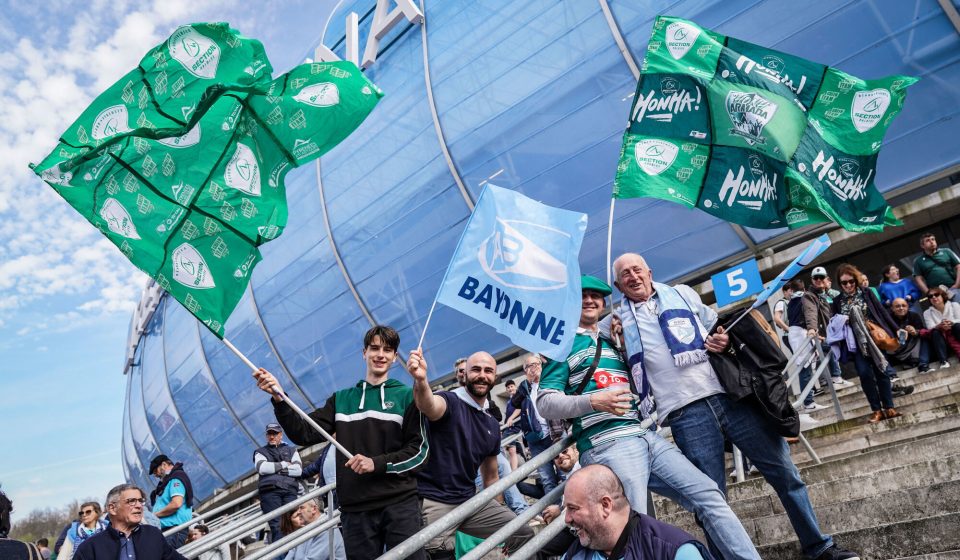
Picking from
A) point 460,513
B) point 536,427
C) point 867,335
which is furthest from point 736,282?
point 460,513

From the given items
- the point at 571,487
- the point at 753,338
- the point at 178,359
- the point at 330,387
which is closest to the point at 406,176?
the point at 330,387

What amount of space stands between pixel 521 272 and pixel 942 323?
20.8ft

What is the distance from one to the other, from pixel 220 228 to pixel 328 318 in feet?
34.1

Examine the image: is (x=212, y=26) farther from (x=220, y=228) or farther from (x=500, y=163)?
(x=500, y=163)

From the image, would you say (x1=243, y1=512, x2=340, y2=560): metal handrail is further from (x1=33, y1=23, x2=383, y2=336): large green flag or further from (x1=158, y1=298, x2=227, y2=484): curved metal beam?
(x1=158, y1=298, x2=227, y2=484): curved metal beam

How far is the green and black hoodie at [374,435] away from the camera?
4.05 meters

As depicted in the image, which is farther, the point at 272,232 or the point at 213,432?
the point at 213,432

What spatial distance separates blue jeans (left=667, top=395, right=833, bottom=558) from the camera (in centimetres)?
388

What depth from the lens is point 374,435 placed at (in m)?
4.20

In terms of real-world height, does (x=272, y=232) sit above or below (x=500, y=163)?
below

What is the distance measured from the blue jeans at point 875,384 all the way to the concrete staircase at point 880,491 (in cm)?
22

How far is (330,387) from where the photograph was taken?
612 inches

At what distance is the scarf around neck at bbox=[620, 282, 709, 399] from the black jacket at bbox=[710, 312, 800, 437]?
0.13m

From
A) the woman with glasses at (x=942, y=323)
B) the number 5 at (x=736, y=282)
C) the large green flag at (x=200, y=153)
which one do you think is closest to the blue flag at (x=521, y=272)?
the large green flag at (x=200, y=153)
